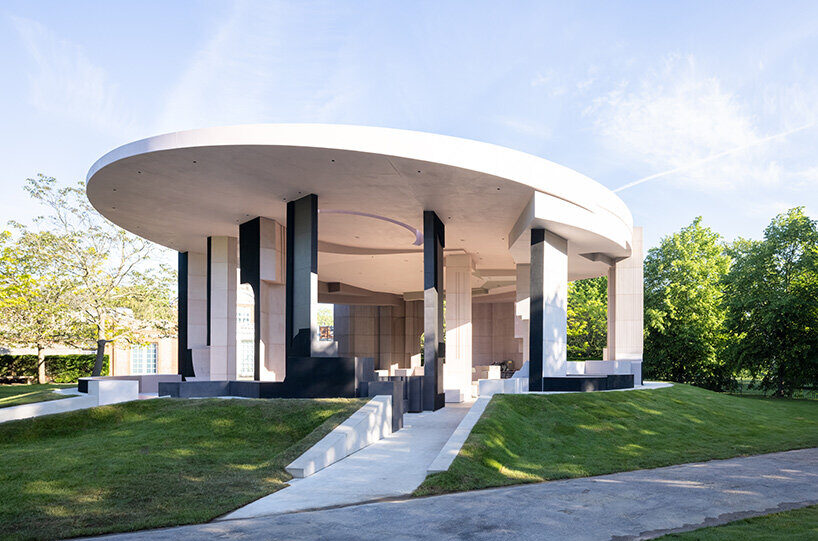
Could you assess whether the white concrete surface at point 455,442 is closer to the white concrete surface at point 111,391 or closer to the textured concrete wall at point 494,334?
the white concrete surface at point 111,391

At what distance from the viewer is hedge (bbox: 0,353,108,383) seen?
39750 millimetres

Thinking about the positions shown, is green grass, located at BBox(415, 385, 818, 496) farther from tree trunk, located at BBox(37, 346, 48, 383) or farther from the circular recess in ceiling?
tree trunk, located at BBox(37, 346, 48, 383)

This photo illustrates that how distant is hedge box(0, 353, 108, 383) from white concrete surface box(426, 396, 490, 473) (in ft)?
104

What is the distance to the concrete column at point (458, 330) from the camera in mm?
28125

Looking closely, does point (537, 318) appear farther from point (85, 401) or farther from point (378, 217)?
point (85, 401)

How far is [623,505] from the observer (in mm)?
9906

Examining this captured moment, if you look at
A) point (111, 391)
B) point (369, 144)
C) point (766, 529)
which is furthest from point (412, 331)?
point (766, 529)

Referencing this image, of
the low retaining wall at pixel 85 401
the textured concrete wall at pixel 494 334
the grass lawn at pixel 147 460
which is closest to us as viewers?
the grass lawn at pixel 147 460

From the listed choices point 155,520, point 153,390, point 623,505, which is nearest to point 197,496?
point 155,520

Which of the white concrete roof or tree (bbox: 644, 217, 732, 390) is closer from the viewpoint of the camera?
the white concrete roof

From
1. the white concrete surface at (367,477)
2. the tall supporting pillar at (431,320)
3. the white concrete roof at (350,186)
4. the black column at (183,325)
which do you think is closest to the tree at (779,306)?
the white concrete roof at (350,186)

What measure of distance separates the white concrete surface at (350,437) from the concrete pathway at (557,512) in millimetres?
2790

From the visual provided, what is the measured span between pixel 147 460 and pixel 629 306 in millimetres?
26244

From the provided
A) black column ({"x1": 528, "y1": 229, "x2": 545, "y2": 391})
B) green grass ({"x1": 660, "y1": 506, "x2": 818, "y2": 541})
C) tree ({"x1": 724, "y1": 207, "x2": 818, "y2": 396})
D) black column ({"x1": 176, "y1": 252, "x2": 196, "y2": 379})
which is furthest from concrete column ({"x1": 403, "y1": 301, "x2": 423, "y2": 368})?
green grass ({"x1": 660, "y1": 506, "x2": 818, "y2": 541})
